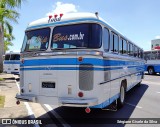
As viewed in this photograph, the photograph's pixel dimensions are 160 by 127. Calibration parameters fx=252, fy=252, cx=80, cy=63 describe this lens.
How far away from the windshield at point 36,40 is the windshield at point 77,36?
30cm

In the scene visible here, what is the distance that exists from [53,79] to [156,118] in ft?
12.3

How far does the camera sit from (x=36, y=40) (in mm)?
8594

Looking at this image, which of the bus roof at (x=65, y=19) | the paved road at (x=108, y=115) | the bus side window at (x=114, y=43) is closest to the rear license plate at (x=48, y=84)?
the paved road at (x=108, y=115)

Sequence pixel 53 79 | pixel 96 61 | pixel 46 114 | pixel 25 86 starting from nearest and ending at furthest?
pixel 96 61 → pixel 53 79 → pixel 25 86 → pixel 46 114

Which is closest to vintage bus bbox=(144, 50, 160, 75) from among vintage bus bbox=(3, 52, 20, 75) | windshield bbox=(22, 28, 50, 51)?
vintage bus bbox=(3, 52, 20, 75)

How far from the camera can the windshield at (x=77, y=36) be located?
7.52 m

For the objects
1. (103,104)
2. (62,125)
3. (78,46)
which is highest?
(78,46)

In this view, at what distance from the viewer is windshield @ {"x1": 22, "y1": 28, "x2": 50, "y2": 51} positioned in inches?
327

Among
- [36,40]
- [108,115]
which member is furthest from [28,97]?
[108,115]

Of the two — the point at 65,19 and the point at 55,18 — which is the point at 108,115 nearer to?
the point at 65,19

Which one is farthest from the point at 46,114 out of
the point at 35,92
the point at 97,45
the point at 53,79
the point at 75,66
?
the point at 97,45

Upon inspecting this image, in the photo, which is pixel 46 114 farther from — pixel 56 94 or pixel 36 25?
pixel 36 25

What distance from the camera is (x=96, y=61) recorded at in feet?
24.0

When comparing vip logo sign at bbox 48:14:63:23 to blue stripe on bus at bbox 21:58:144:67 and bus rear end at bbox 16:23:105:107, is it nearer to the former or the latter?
bus rear end at bbox 16:23:105:107
